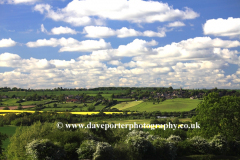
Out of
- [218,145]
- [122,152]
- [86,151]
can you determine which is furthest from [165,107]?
[86,151]

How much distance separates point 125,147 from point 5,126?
6062 centimetres

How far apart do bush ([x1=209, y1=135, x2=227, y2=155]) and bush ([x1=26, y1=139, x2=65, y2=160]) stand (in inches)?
738

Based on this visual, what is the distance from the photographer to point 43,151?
22531 mm

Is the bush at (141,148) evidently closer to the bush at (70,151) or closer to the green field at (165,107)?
the bush at (70,151)

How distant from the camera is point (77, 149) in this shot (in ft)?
79.6

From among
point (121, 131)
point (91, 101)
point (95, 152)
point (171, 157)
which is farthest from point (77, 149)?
point (91, 101)

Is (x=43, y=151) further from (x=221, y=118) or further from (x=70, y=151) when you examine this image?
(x=221, y=118)

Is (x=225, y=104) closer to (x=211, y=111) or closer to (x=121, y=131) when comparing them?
(x=211, y=111)

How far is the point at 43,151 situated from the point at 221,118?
88.5ft

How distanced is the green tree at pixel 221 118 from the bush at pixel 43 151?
23.8 metres

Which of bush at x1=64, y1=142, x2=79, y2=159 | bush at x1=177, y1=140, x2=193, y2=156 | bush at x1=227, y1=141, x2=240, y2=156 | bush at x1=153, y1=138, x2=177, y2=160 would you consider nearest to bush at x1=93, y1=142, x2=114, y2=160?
bush at x1=64, y1=142, x2=79, y2=159

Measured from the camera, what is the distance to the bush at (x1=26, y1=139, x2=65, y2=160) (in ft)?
72.9

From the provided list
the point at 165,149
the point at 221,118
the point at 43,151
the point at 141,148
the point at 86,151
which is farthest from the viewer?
the point at 221,118

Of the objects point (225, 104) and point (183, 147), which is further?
point (225, 104)
